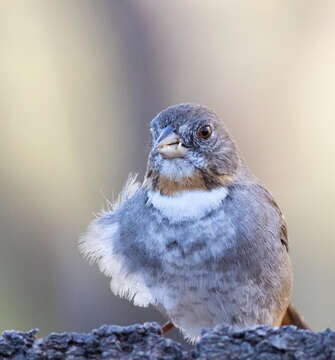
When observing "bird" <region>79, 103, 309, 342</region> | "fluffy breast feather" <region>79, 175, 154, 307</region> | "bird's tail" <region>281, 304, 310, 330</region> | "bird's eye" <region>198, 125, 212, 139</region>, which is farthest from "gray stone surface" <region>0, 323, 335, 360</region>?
"bird's tail" <region>281, 304, 310, 330</region>

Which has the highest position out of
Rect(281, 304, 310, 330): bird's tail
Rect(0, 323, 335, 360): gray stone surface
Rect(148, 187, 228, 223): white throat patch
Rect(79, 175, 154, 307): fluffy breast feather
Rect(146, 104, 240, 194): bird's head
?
Rect(146, 104, 240, 194): bird's head

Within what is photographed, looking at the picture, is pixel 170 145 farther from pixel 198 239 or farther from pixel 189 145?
pixel 198 239

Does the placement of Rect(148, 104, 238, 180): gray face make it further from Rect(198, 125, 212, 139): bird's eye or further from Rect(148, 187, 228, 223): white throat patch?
Rect(148, 187, 228, 223): white throat patch

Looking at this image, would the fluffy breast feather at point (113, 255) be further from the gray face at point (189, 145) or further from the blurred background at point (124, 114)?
the blurred background at point (124, 114)

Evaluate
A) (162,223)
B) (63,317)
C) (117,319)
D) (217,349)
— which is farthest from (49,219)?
(217,349)

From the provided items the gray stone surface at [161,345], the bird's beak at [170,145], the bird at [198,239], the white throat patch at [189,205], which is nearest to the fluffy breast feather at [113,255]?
the bird at [198,239]

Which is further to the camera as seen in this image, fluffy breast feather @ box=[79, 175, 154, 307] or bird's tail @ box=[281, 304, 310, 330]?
bird's tail @ box=[281, 304, 310, 330]

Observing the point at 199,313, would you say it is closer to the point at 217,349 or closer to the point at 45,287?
the point at 217,349
